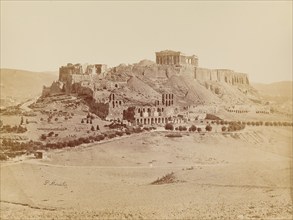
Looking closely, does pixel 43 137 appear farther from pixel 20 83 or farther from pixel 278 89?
pixel 278 89

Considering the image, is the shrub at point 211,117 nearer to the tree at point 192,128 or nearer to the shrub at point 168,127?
the tree at point 192,128

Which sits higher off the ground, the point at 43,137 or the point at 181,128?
the point at 181,128

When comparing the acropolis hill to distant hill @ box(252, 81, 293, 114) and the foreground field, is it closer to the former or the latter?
distant hill @ box(252, 81, 293, 114)

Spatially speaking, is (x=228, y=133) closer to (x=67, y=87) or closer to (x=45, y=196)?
(x=45, y=196)

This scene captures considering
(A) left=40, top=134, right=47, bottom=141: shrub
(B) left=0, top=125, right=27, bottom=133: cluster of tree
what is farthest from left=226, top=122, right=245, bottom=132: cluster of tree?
(B) left=0, top=125, right=27, bottom=133: cluster of tree

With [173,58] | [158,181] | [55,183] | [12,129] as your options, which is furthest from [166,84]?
[55,183]

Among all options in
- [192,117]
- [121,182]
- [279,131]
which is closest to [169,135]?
[192,117]
